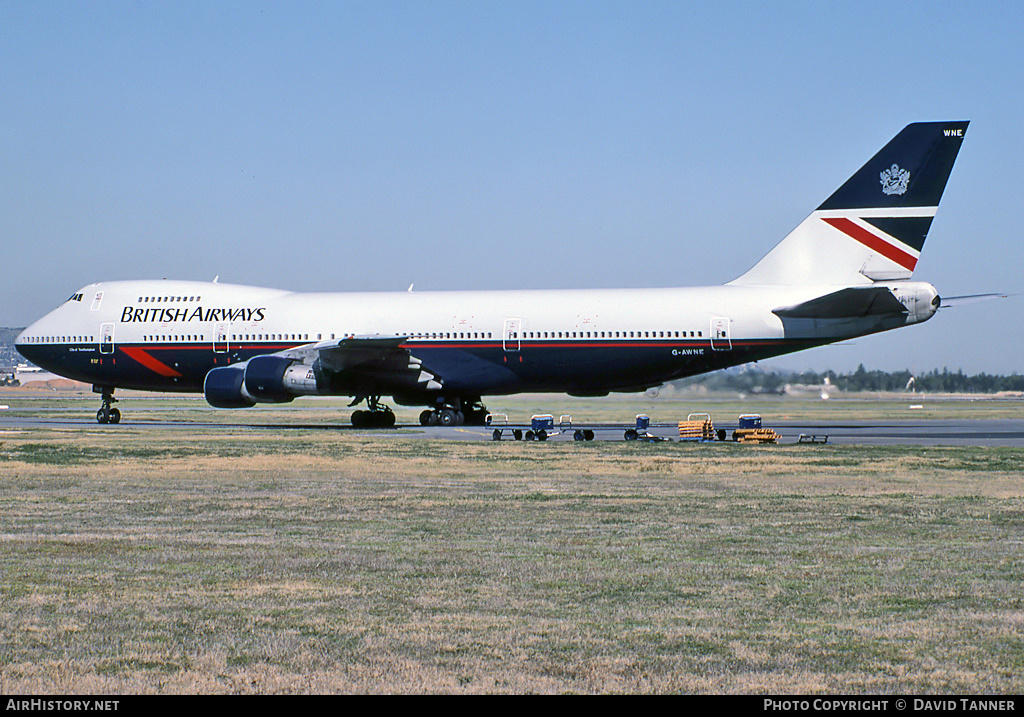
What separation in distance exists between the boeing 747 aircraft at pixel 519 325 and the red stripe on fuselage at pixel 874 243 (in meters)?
0.06

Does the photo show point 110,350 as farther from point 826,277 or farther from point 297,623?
point 297,623

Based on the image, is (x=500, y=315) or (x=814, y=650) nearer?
(x=814, y=650)

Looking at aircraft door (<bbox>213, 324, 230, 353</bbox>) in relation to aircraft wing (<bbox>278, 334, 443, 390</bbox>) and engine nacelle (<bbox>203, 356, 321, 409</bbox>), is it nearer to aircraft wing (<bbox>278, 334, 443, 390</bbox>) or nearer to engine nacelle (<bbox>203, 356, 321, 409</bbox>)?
aircraft wing (<bbox>278, 334, 443, 390</bbox>)

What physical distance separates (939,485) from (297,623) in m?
12.9

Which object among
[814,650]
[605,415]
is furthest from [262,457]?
[605,415]

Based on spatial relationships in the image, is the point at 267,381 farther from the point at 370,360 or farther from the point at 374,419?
the point at 374,419

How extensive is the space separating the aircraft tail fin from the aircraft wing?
11636 millimetres

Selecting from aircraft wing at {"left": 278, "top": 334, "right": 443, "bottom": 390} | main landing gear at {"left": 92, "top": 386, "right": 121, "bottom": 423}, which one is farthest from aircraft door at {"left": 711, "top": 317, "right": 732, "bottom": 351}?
main landing gear at {"left": 92, "top": 386, "right": 121, "bottom": 423}

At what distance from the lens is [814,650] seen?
6906mm

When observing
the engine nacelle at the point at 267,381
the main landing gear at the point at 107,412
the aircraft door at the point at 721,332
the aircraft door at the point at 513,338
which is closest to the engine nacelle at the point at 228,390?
the engine nacelle at the point at 267,381

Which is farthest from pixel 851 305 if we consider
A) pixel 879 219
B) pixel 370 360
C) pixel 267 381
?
pixel 267 381

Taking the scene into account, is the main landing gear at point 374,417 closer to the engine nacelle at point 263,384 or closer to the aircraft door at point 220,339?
the engine nacelle at point 263,384

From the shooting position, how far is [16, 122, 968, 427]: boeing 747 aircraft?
31.9 meters

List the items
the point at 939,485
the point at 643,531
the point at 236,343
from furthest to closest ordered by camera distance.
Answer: the point at 236,343, the point at 939,485, the point at 643,531
